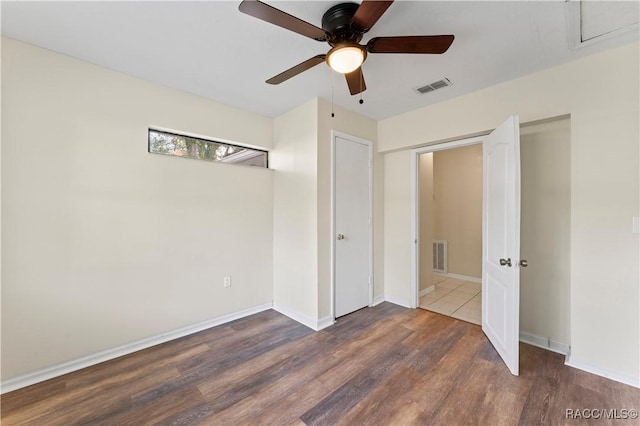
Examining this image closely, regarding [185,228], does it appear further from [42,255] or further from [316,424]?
[316,424]

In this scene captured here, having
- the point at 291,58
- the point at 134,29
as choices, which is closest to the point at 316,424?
the point at 291,58

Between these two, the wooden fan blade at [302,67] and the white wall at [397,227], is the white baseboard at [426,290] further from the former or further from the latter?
the wooden fan blade at [302,67]

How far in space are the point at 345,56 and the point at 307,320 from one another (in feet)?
8.85

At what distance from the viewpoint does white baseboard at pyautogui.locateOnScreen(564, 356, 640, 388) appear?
192 centimetres

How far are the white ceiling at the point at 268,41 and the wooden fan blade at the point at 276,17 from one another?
264 millimetres

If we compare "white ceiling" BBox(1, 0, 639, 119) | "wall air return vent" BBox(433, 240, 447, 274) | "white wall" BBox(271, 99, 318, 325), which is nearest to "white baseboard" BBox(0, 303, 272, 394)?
"white wall" BBox(271, 99, 318, 325)

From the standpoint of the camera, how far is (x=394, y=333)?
109 inches

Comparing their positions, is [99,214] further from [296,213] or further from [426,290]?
[426,290]

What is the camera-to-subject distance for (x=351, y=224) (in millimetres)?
3287

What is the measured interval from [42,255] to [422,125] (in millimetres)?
4018

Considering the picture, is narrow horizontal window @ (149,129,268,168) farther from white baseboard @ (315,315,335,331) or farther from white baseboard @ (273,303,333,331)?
white baseboard @ (315,315,335,331)

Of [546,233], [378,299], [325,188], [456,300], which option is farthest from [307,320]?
[546,233]

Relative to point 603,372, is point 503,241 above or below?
above

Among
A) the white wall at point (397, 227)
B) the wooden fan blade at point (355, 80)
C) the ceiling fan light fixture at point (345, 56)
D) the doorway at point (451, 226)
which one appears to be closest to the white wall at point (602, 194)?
the white wall at point (397, 227)
